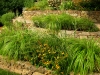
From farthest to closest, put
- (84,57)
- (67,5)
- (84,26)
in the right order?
(67,5)
(84,26)
(84,57)

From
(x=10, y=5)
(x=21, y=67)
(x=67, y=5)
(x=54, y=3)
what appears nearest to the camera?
(x=21, y=67)

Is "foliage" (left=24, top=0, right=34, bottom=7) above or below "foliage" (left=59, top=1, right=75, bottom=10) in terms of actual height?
below

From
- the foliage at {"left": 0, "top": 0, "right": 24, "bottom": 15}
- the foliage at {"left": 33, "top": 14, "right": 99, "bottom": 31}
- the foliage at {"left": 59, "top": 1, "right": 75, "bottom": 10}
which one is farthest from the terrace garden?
the foliage at {"left": 0, "top": 0, "right": 24, "bottom": 15}

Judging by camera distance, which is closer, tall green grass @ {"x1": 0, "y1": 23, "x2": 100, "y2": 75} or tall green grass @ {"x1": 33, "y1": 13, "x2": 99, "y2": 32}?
tall green grass @ {"x1": 0, "y1": 23, "x2": 100, "y2": 75}

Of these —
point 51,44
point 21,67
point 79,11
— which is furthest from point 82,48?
point 79,11

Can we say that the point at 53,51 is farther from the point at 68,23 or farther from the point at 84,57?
the point at 68,23

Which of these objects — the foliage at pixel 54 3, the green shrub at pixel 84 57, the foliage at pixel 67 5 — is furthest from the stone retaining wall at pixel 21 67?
the foliage at pixel 54 3

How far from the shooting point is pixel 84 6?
13492 mm

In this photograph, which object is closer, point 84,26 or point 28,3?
point 84,26

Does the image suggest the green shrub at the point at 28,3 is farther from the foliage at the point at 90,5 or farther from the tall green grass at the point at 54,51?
the tall green grass at the point at 54,51

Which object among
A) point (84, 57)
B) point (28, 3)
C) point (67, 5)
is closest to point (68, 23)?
point (67, 5)

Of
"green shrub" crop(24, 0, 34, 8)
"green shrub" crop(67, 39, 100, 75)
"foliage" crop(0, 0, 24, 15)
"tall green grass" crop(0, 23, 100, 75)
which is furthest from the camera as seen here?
"foliage" crop(0, 0, 24, 15)

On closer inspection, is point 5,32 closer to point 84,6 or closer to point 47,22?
point 47,22

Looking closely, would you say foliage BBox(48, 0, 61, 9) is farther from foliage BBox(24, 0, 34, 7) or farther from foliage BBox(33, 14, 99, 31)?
foliage BBox(33, 14, 99, 31)
